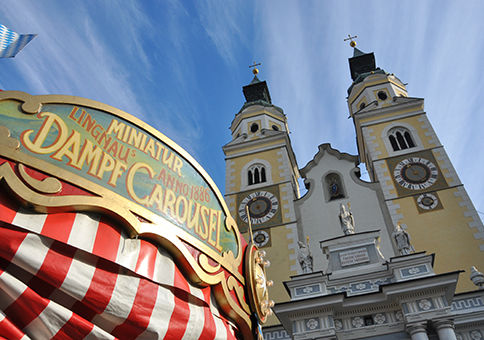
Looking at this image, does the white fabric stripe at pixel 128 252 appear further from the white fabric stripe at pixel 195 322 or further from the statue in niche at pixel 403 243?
the statue in niche at pixel 403 243

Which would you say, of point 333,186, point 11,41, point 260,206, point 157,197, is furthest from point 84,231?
point 333,186

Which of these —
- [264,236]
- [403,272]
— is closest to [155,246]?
[403,272]

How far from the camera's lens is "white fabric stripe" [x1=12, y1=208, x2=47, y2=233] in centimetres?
291

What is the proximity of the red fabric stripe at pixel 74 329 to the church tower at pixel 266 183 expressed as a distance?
34.3ft

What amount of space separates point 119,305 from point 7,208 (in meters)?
1.21

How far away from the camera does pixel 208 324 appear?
3.95m

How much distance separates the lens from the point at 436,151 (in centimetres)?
1600

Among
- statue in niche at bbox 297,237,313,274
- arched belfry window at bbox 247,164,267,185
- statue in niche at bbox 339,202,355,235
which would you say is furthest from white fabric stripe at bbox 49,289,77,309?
arched belfry window at bbox 247,164,267,185

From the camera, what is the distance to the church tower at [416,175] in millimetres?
12922

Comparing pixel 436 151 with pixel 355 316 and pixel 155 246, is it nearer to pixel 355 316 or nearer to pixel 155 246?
pixel 355 316

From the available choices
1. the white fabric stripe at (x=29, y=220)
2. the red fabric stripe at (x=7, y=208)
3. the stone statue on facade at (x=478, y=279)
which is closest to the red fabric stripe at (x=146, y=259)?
the white fabric stripe at (x=29, y=220)

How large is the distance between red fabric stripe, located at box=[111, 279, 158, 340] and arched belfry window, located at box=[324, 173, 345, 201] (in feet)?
43.3

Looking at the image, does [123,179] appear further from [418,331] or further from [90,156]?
[418,331]

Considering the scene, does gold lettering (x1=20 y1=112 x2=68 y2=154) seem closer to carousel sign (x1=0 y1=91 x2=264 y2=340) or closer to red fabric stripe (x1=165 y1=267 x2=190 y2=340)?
carousel sign (x1=0 y1=91 x2=264 y2=340)
